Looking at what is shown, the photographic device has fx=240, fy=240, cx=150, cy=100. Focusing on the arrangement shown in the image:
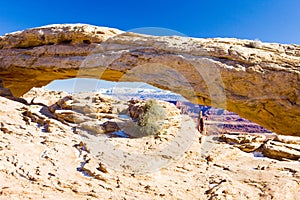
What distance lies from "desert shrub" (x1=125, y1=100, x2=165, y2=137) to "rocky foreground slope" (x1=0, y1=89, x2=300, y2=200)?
0.70 m

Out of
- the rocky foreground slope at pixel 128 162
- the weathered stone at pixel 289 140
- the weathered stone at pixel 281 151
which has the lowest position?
the rocky foreground slope at pixel 128 162

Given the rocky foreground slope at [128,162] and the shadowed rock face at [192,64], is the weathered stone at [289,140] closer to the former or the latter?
the rocky foreground slope at [128,162]

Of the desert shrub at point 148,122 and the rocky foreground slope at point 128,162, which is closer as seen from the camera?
the rocky foreground slope at point 128,162

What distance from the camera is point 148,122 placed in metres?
11.1

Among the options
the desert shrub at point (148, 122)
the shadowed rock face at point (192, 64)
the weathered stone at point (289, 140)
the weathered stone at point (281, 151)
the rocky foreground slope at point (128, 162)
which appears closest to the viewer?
the rocky foreground slope at point (128, 162)

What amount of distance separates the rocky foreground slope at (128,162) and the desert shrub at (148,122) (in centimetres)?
70

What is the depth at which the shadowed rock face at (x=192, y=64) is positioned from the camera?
23.4 feet

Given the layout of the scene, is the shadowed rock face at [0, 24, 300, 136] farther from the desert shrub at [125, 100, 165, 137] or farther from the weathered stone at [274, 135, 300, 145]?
the desert shrub at [125, 100, 165, 137]

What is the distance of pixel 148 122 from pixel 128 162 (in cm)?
441

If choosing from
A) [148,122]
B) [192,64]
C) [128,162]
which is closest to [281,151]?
[192,64]

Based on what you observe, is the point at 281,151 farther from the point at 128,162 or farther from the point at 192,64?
the point at 128,162

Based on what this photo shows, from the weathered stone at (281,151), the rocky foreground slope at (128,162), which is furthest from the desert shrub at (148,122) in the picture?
the weathered stone at (281,151)

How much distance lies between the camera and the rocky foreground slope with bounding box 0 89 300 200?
5.16 meters

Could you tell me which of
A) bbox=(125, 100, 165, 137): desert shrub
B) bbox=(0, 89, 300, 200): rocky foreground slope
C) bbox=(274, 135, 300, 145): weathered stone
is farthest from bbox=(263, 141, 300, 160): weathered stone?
bbox=(125, 100, 165, 137): desert shrub
